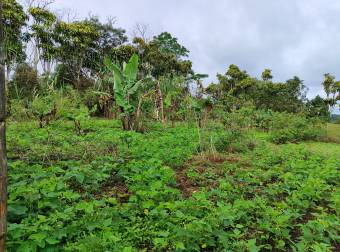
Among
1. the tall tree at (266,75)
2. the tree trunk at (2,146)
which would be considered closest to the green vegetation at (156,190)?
the tree trunk at (2,146)

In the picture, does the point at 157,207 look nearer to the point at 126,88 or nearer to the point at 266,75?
the point at 126,88

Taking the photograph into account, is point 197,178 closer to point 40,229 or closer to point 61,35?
point 40,229

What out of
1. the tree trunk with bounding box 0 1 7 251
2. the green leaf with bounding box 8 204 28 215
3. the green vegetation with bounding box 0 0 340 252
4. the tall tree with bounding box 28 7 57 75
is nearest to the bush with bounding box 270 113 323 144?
the green vegetation with bounding box 0 0 340 252

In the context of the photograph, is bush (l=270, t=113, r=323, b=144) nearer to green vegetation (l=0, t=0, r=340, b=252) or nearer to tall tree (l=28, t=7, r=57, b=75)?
green vegetation (l=0, t=0, r=340, b=252)

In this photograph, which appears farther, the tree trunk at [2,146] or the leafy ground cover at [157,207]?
the leafy ground cover at [157,207]

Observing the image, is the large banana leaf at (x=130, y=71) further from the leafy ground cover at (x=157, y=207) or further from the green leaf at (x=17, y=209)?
the green leaf at (x=17, y=209)

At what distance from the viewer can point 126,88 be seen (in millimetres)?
9734

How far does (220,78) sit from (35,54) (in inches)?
606

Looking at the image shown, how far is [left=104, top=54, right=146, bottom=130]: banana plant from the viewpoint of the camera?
9430 mm

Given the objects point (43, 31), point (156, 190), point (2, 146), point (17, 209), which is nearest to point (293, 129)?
point (156, 190)

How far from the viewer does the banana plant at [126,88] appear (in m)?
9.43

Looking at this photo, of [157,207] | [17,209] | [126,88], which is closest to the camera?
[17,209]

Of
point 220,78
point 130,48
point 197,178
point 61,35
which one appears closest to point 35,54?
point 61,35

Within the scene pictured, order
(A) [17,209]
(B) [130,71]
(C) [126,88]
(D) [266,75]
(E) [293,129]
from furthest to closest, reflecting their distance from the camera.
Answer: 1. (D) [266,75]
2. (E) [293,129]
3. (B) [130,71]
4. (C) [126,88]
5. (A) [17,209]
